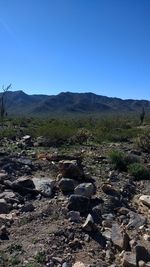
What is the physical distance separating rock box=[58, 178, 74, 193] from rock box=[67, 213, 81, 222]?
4.89 feet

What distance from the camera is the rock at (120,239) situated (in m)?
7.95

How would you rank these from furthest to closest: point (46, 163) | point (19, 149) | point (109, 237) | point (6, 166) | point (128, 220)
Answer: point (19, 149), point (46, 163), point (6, 166), point (128, 220), point (109, 237)

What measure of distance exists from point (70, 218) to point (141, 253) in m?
1.58

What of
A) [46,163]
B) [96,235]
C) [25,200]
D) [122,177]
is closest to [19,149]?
[46,163]

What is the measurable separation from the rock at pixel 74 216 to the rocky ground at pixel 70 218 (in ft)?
0.06

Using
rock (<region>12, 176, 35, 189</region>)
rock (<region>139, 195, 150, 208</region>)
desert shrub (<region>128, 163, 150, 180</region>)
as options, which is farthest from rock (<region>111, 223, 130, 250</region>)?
desert shrub (<region>128, 163, 150, 180</region>)

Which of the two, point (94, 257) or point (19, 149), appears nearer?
point (94, 257)

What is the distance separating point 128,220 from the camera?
935 centimetres

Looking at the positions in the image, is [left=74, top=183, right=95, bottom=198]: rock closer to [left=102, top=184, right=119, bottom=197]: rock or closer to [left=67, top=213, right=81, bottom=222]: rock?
[left=102, top=184, right=119, bottom=197]: rock

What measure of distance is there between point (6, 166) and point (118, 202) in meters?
3.51

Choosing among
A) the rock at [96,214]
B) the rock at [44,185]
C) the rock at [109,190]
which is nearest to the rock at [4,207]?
the rock at [44,185]

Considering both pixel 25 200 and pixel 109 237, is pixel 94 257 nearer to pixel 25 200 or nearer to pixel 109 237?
pixel 109 237

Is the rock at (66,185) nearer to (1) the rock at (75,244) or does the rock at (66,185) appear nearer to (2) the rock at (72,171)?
(2) the rock at (72,171)

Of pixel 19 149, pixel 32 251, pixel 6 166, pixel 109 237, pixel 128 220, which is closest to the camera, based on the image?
pixel 32 251
